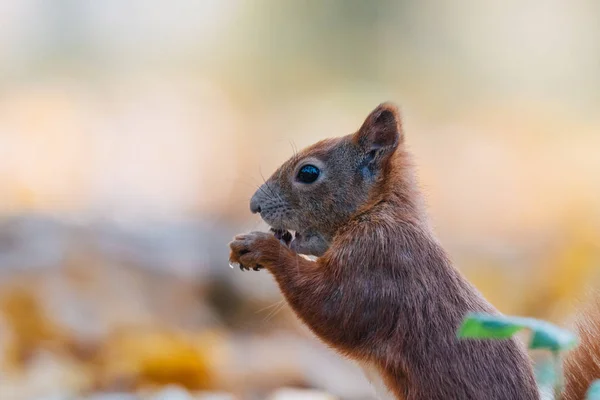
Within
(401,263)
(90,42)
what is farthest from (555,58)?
(401,263)

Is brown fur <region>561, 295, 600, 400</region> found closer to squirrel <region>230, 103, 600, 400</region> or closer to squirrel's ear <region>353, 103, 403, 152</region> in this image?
squirrel <region>230, 103, 600, 400</region>

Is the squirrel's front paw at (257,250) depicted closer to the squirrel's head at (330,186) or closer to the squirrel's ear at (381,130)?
Result: the squirrel's head at (330,186)

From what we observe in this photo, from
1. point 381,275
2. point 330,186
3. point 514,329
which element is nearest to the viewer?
point 514,329

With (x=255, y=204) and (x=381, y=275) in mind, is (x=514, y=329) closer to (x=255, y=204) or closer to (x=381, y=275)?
(x=381, y=275)

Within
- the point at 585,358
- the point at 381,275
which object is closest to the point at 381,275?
the point at 381,275

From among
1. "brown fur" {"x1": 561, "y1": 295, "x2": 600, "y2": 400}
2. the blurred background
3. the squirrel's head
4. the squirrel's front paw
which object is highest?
the blurred background

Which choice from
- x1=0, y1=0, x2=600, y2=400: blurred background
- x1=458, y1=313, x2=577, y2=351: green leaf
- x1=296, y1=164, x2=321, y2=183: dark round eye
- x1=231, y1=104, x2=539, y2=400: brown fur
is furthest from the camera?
x1=0, y1=0, x2=600, y2=400: blurred background

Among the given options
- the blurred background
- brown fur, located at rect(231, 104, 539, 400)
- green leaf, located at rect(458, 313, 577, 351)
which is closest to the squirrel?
brown fur, located at rect(231, 104, 539, 400)
